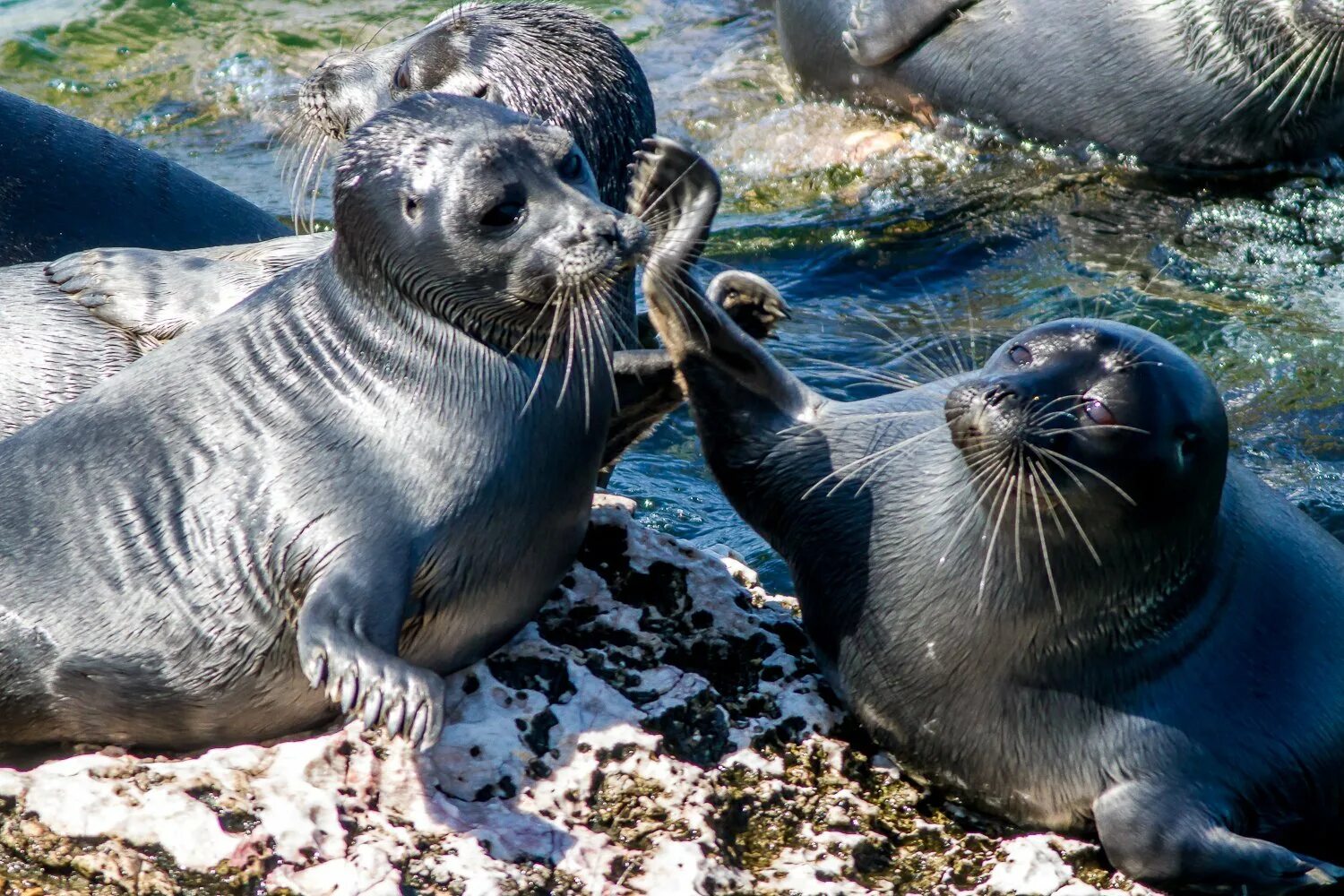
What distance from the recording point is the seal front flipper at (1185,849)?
4242mm

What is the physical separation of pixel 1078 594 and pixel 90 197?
4.56 m

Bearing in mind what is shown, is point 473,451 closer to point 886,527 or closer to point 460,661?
point 460,661

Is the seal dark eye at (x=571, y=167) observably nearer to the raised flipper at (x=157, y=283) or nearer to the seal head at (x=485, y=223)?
the seal head at (x=485, y=223)

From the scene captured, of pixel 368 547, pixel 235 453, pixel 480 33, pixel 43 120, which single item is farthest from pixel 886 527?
pixel 43 120

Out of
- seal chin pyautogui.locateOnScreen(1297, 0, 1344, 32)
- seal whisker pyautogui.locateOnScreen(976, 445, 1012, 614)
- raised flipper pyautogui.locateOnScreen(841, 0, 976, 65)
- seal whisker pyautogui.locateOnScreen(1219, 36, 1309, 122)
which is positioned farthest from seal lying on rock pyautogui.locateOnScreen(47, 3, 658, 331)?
seal chin pyautogui.locateOnScreen(1297, 0, 1344, 32)

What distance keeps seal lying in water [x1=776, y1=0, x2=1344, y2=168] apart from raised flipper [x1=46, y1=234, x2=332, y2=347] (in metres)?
5.12

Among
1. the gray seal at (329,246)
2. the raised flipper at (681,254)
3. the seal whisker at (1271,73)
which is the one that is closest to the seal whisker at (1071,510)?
the raised flipper at (681,254)

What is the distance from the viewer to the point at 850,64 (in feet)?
34.2

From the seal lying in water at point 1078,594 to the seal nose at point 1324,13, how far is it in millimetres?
4692

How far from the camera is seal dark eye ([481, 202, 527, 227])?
14.6 feet

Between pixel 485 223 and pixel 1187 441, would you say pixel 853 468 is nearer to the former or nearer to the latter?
pixel 1187 441

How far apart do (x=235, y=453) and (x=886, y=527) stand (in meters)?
1.89

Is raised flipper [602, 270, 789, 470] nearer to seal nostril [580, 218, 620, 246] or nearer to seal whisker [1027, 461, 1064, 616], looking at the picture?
seal nostril [580, 218, 620, 246]

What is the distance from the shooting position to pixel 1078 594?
454 centimetres
